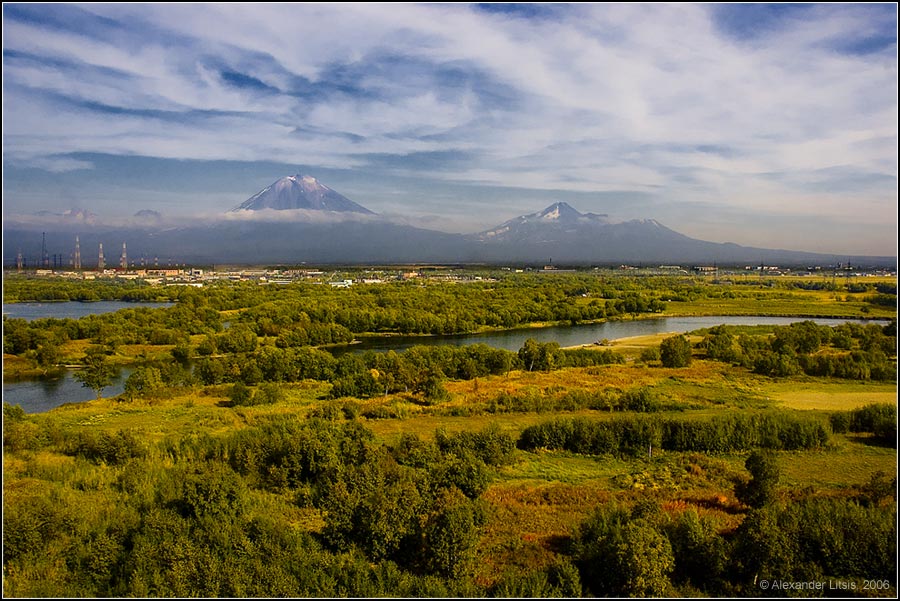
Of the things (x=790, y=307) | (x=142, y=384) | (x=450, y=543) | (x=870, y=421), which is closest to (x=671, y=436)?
(x=870, y=421)

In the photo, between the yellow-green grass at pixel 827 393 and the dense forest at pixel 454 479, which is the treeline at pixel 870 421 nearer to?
the dense forest at pixel 454 479

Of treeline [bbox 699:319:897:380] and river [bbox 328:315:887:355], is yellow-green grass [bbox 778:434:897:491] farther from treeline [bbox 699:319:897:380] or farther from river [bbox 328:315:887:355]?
river [bbox 328:315:887:355]

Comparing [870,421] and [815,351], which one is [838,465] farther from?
[815,351]

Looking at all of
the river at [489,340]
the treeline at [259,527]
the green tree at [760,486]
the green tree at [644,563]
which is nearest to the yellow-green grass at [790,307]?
the river at [489,340]

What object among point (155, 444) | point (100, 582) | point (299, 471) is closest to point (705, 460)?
point (299, 471)

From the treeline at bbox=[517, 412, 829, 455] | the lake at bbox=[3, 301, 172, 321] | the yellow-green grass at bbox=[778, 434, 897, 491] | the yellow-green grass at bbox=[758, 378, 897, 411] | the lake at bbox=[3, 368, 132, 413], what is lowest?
the lake at bbox=[3, 368, 132, 413]

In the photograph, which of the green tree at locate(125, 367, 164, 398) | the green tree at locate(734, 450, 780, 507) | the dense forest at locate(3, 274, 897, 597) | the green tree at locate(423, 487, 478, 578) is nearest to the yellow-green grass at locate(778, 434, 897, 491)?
the dense forest at locate(3, 274, 897, 597)
